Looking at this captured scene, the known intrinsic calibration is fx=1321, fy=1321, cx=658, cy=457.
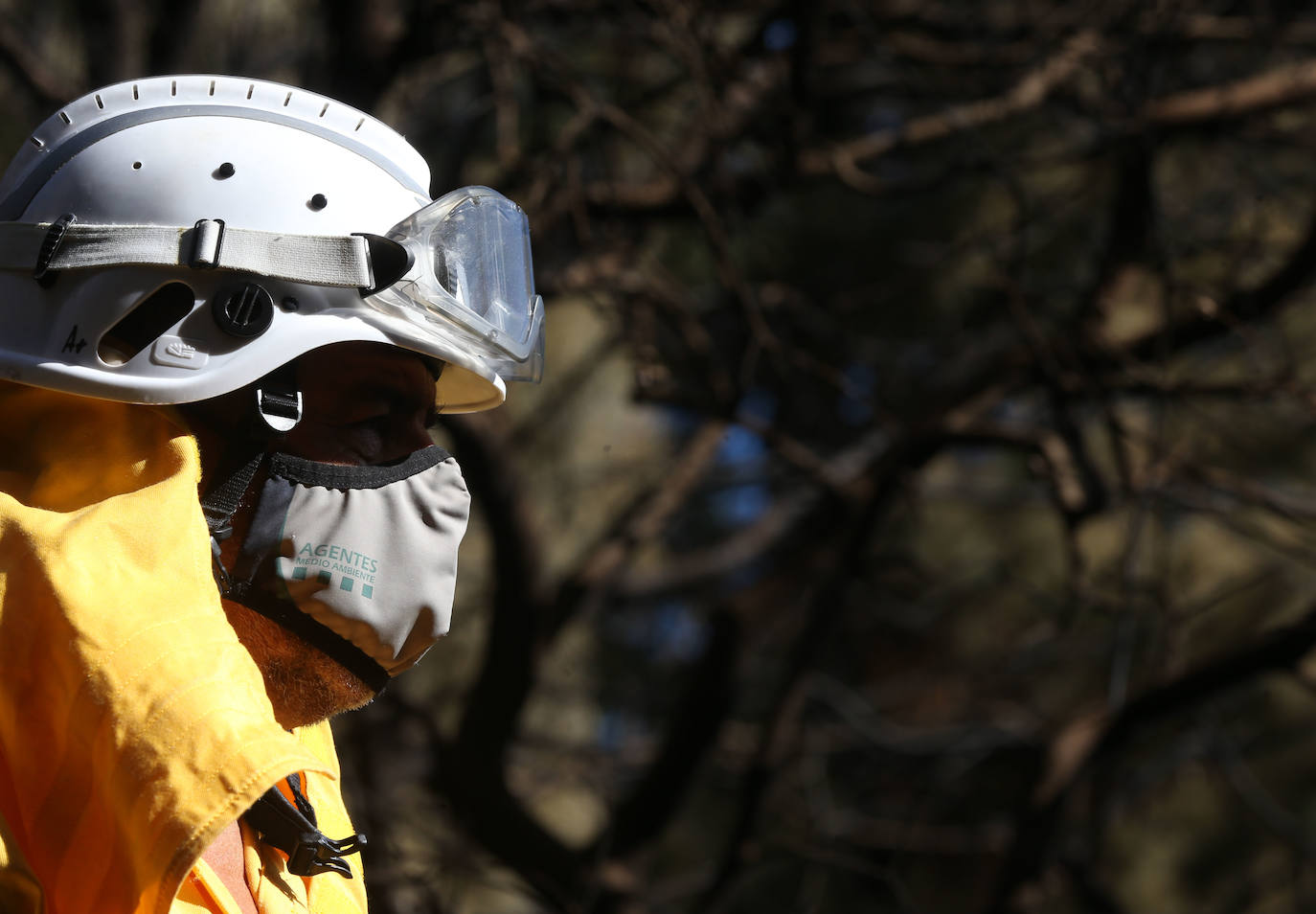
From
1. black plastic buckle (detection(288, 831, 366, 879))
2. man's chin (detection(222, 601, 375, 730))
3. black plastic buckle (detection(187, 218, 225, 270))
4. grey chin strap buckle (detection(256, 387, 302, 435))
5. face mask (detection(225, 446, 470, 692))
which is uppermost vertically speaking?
black plastic buckle (detection(187, 218, 225, 270))

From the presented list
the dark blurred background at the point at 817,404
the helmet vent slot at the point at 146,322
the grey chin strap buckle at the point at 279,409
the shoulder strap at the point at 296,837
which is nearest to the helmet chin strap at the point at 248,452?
the grey chin strap buckle at the point at 279,409

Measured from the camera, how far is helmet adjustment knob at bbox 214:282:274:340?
1.54m

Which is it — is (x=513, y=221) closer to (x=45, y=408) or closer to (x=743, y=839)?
(x=45, y=408)

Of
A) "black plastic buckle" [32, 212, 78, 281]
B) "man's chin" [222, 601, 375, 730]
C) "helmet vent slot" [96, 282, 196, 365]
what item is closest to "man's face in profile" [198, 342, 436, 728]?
"man's chin" [222, 601, 375, 730]

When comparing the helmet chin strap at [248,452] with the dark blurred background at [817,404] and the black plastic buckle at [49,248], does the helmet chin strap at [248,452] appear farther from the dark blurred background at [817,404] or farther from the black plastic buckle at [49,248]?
the dark blurred background at [817,404]

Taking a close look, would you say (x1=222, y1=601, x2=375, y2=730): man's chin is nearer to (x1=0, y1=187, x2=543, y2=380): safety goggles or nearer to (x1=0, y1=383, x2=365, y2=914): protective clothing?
(x1=0, y1=383, x2=365, y2=914): protective clothing

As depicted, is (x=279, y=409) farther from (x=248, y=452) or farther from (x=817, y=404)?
(x=817, y=404)

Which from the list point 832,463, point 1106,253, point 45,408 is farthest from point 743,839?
point 45,408

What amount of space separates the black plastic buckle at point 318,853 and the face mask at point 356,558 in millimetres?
189

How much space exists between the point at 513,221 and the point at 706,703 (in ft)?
6.78

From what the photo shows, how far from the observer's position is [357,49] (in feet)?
12.2

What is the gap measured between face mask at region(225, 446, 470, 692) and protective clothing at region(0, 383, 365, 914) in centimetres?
17

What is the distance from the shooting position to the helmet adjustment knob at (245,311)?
154cm

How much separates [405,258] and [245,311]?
22cm
